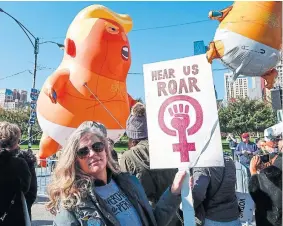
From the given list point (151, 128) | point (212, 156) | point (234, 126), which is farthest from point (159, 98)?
point (234, 126)

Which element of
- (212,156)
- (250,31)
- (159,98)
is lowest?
(212,156)

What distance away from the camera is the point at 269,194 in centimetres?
237

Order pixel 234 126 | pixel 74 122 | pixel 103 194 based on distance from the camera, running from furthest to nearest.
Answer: pixel 234 126 < pixel 74 122 < pixel 103 194

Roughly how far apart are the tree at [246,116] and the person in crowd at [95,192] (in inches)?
1452

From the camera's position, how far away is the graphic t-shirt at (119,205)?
182cm

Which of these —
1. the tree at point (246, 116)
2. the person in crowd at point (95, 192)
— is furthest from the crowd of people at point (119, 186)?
the tree at point (246, 116)

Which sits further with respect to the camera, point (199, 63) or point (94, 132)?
point (199, 63)

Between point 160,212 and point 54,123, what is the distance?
5.74 m

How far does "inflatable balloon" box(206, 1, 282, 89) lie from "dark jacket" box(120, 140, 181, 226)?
2.18m

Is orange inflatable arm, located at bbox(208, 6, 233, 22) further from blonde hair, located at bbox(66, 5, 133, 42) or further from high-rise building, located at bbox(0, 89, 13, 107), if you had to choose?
high-rise building, located at bbox(0, 89, 13, 107)

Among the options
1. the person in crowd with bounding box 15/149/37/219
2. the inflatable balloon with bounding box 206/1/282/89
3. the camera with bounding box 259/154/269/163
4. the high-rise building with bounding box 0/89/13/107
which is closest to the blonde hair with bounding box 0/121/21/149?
the person in crowd with bounding box 15/149/37/219

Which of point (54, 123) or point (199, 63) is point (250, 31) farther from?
point (54, 123)

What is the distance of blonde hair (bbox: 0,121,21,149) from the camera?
117 inches

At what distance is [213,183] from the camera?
2.59 m
